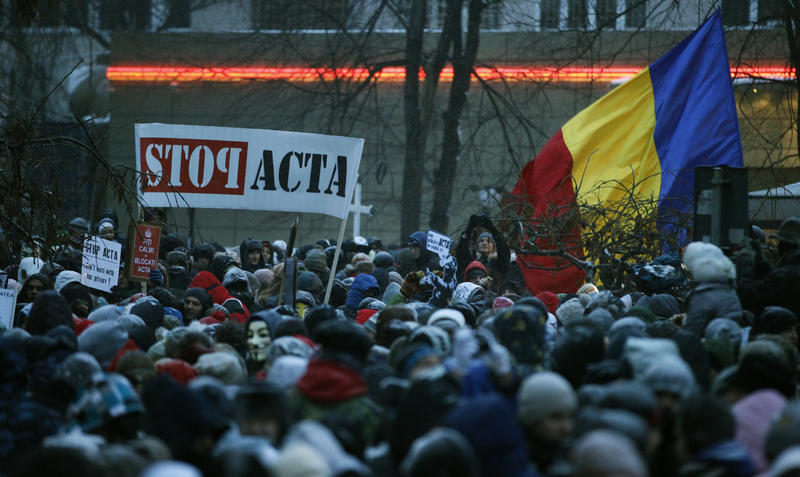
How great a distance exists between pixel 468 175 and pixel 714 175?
14555 millimetres

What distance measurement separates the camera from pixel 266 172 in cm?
1003

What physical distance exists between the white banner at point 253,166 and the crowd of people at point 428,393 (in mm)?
2735

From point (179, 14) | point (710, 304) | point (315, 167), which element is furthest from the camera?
point (179, 14)

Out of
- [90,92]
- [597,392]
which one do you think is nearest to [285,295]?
[597,392]

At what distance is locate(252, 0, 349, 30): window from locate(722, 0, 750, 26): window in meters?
7.33

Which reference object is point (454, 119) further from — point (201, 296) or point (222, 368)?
point (222, 368)

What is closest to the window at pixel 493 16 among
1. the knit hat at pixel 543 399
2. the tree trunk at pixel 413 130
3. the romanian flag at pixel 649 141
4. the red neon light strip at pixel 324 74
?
the red neon light strip at pixel 324 74

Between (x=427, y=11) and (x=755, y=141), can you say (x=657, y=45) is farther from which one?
(x=427, y=11)

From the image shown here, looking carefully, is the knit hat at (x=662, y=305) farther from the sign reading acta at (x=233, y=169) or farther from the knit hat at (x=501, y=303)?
the sign reading acta at (x=233, y=169)

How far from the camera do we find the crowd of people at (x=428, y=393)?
4.22 m

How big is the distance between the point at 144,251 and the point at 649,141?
5422 mm

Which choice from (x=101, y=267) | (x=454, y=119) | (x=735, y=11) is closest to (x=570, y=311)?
(x=101, y=267)

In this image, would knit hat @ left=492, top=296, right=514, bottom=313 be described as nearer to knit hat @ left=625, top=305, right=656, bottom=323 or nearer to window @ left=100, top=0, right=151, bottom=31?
knit hat @ left=625, top=305, right=656, bottom=323

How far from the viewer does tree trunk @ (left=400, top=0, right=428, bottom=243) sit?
20.3 metres
